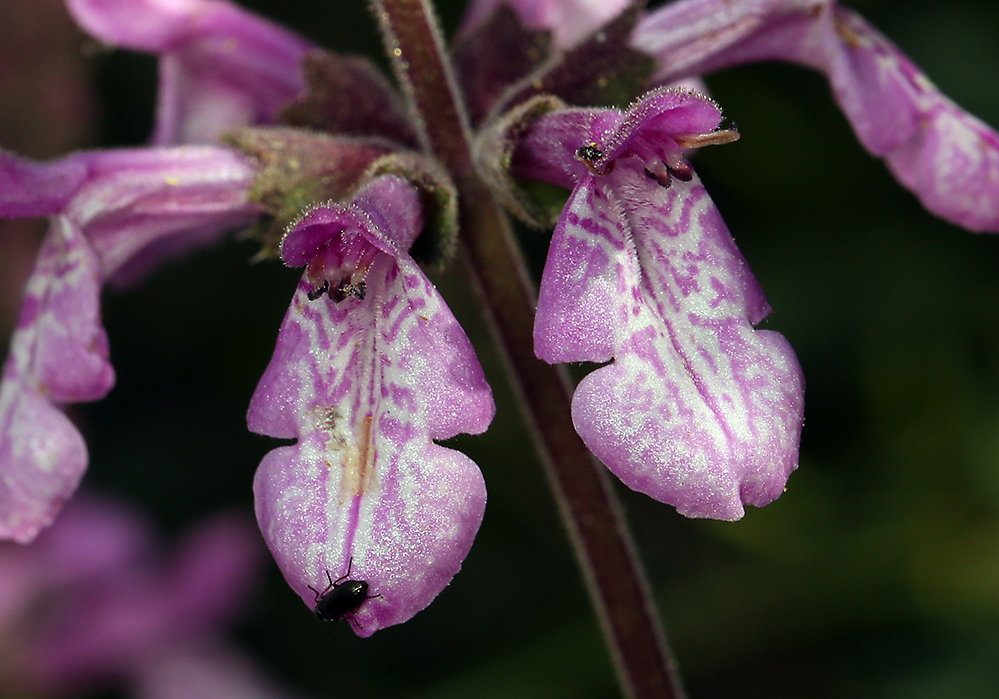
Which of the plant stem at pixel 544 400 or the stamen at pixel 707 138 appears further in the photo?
the plant stem at pixel 544 400

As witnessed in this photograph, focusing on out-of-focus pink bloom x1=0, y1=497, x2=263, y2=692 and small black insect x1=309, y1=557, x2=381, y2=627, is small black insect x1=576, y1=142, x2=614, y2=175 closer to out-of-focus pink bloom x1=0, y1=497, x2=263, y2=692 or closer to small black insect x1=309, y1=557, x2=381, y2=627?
small black insect x1=309, y1=557, x2=381, y2=627

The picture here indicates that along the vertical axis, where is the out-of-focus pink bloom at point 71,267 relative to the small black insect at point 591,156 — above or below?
below

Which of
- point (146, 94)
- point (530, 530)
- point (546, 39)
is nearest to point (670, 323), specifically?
point (546, 39)

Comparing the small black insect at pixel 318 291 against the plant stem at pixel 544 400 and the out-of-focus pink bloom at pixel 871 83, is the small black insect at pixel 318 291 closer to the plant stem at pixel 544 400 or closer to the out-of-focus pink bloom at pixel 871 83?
the plant stem at pixel 544 400

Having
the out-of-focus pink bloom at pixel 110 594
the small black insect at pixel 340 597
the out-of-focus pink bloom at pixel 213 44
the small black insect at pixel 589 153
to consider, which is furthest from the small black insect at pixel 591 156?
the out-of-focus pink bloom at pixel 110 594

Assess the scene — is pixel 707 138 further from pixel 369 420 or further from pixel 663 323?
pixel 369 420

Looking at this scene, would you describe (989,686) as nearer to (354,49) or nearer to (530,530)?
(530,530)

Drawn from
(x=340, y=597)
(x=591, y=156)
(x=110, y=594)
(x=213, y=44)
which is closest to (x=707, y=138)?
(x=591, y=156)
